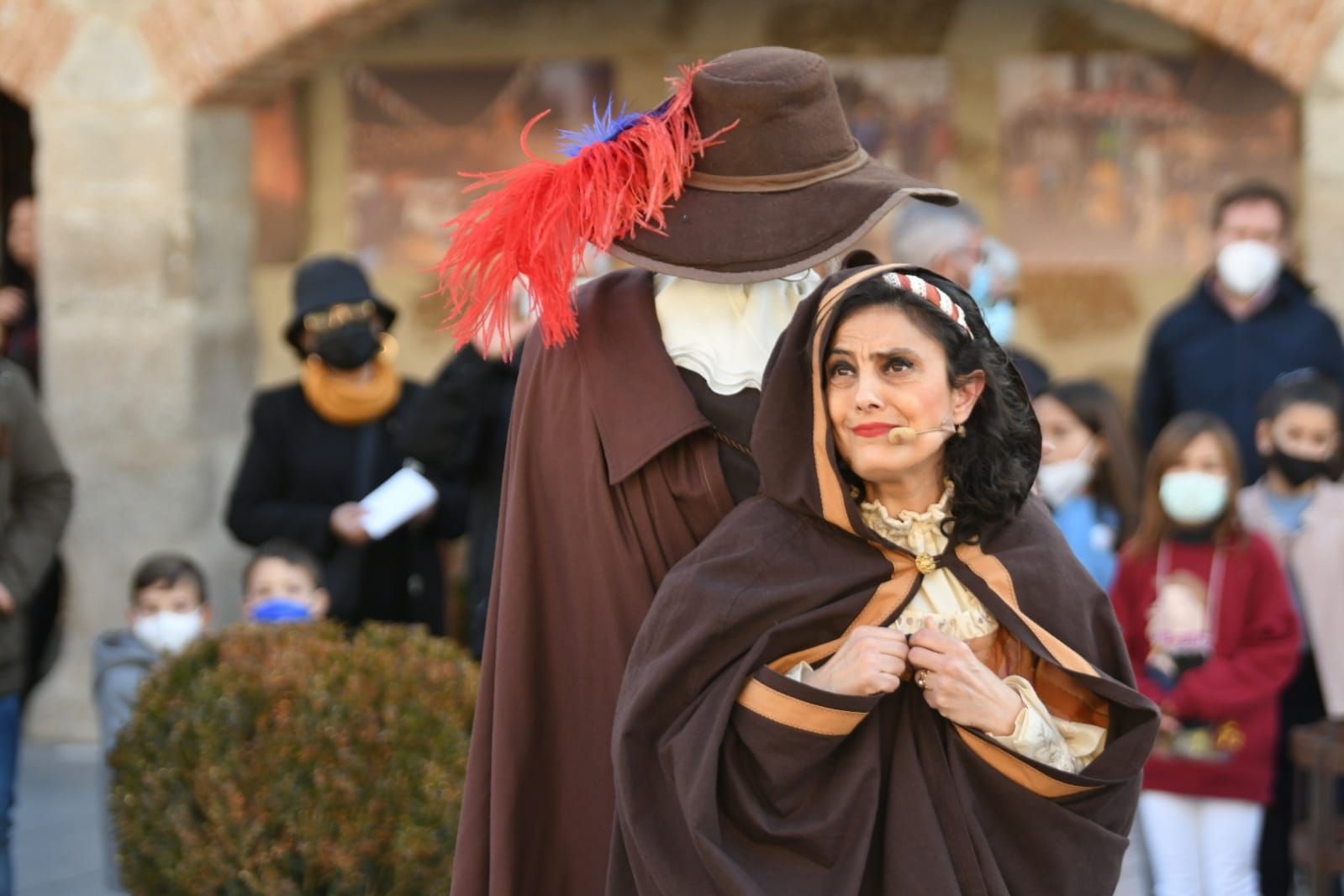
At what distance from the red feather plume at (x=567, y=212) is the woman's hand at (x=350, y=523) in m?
2.89

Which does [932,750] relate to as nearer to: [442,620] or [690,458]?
[690,458]

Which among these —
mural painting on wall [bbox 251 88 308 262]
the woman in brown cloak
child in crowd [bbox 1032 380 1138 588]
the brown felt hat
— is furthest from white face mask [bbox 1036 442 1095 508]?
mural painting on wall [bbox 251 88 308 262]

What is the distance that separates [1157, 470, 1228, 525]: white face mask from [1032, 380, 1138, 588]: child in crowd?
21.2 inches

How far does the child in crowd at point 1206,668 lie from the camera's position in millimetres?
5062

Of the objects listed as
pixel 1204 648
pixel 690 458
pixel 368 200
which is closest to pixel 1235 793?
pixel 1204 648

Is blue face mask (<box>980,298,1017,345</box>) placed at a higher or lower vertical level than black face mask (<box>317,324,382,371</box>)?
lower

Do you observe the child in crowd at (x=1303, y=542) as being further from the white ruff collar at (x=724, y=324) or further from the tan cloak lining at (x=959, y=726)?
the tan cloak lining at (x=959, y=726)

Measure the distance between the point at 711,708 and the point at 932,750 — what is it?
0.30 meters

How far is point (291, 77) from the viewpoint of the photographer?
793 centimetres

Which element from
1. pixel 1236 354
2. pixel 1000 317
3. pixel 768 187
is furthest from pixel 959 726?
pixel 1236 354

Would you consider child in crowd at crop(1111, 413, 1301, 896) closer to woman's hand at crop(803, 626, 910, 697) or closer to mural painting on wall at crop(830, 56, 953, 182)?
woman's hand at crop(803, 626, 910, 697)

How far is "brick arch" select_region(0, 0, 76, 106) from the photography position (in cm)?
771

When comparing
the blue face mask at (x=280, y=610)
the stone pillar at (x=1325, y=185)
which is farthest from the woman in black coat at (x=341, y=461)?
the stone pillar at (x=1325, y=185)

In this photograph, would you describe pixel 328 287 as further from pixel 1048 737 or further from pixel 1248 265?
pixel 1048 737
